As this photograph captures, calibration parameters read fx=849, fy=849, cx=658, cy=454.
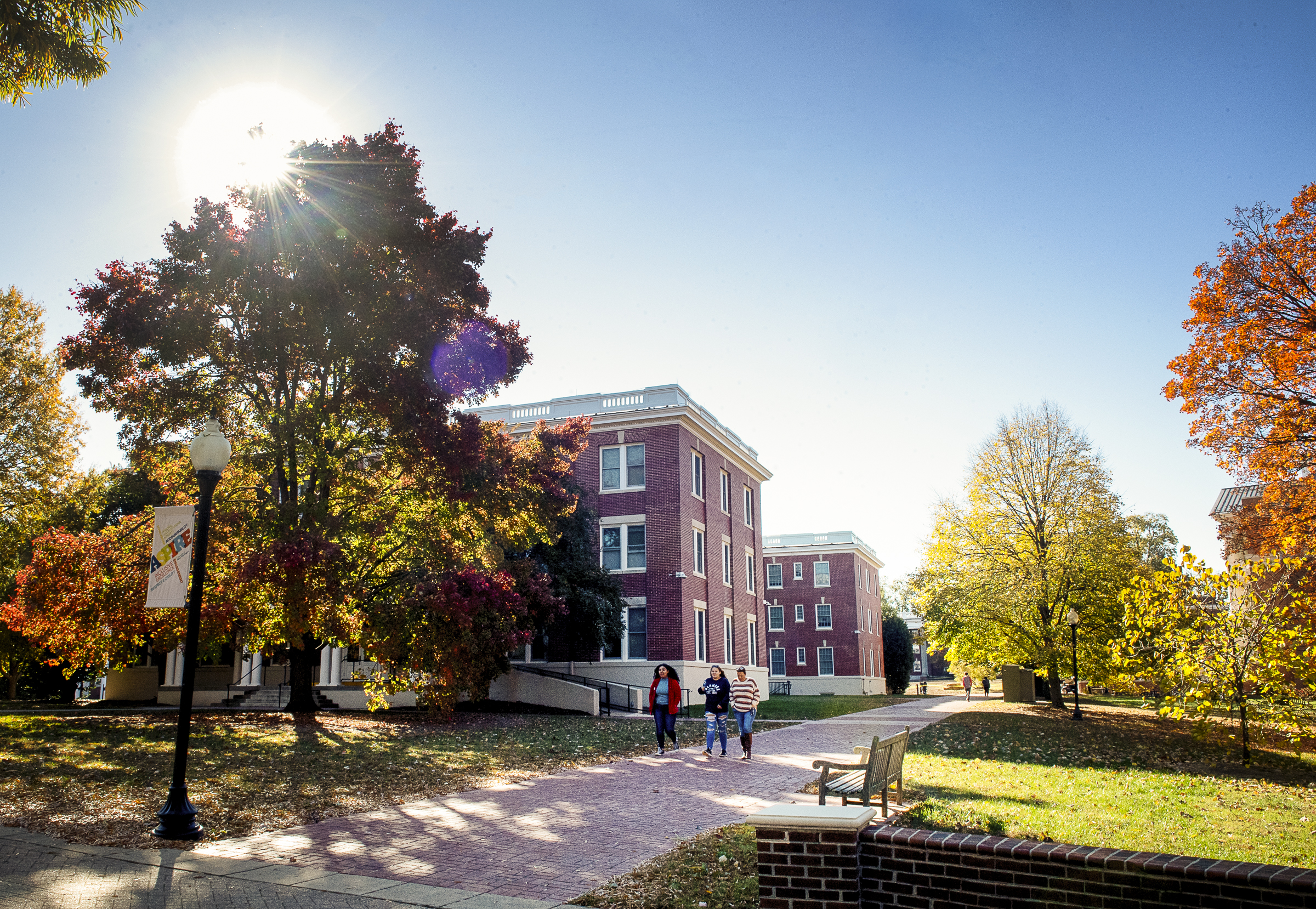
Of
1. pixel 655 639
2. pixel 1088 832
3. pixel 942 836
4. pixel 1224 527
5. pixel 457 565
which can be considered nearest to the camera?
pixel 942 836

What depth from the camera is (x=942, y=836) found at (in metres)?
5.09

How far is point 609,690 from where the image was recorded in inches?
1193

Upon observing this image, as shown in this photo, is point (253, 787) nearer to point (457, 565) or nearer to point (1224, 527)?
point (457, 565)

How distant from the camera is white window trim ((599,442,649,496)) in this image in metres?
33.9

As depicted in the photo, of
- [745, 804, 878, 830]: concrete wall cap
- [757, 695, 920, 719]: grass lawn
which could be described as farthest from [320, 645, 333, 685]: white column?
[745, 804, 878, 830]: concrete wall cap

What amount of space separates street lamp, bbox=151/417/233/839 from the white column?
83.0 feet

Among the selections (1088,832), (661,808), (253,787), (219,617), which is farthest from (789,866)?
(219,617)

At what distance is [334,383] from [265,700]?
16.3m

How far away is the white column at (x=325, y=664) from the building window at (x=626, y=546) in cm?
1129

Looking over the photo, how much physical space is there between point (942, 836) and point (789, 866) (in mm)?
934

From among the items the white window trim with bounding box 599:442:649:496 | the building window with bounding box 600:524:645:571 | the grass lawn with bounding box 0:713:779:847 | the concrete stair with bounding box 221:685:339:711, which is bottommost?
the concrete stair with bounding box 221:685:339:711

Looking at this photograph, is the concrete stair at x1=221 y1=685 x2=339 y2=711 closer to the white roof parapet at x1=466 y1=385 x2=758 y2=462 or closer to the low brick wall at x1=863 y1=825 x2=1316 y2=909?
the white roof parapet at x1=466 y1=385 x2=758 y2=462

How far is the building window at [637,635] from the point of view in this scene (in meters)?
32.8

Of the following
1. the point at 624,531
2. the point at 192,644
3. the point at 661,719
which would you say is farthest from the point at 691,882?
the point at 624,531
